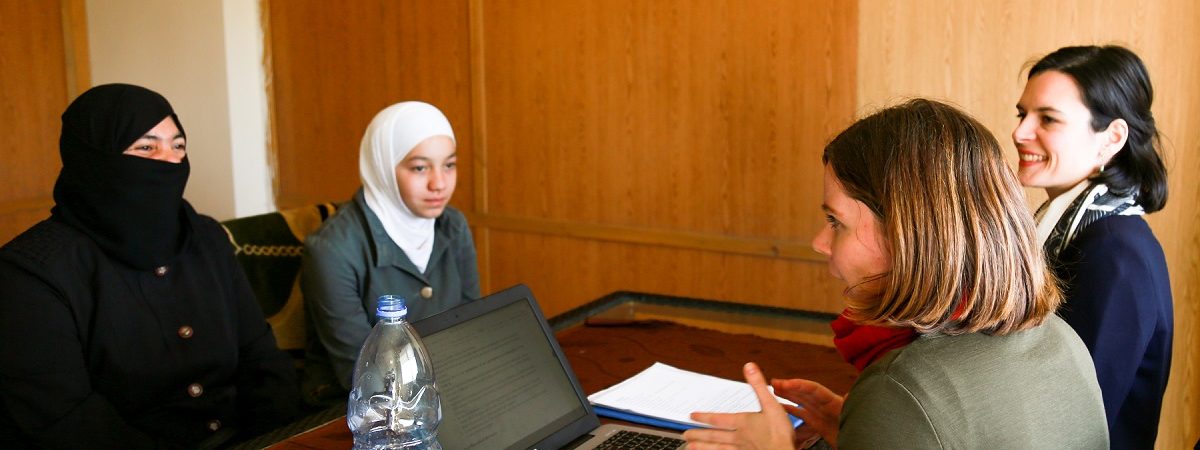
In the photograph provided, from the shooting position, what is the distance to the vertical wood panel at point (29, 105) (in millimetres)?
4078

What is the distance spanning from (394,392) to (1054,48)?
7.33 feet

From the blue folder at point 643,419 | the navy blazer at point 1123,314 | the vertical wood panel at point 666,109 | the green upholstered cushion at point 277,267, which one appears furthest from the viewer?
the vertical wood panel at point 666,109

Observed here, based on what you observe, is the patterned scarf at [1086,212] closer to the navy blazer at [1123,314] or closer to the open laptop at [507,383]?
the navy blazer at [1123,314]

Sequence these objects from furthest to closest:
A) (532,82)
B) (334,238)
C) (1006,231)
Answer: (532,82)
(334,238)
(1006,231)

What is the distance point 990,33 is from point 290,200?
3029 millimetres

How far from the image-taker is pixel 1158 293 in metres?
1.94

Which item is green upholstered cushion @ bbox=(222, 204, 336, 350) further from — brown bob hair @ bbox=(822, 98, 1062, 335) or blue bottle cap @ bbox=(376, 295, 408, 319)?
brown bob hair @ bbox=(822, 98, 1062, 335)

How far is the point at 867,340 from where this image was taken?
4.69ft

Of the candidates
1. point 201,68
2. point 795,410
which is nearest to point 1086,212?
point 795,410

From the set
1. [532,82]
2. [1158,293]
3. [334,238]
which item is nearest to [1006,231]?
[1158,293]

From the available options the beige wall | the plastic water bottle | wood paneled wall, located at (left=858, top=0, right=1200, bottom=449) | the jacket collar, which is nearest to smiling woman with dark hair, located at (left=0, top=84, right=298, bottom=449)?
the jacket collar

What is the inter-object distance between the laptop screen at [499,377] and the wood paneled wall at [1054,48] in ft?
5.89

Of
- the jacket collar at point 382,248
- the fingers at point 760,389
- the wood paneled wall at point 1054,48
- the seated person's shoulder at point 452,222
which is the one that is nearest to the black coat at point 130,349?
the jacket collar at point 382,248

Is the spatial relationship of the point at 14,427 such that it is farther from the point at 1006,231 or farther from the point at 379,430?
the point at 1006,231
